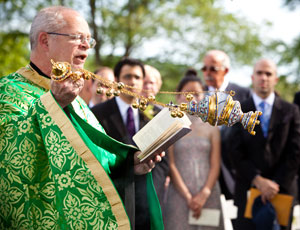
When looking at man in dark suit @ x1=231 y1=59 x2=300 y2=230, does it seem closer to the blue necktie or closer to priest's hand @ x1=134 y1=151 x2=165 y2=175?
the blue necktie

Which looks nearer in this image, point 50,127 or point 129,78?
point 50,127

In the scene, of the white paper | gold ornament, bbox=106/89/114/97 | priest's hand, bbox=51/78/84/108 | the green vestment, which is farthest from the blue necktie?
priest's hand, bbox=51/78/84/108

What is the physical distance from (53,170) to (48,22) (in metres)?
1.17

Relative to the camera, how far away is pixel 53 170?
2.92 metres

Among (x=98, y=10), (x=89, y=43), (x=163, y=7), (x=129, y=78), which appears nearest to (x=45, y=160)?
(x=89, y=43)

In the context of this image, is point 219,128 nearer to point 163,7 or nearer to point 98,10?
point 98,10

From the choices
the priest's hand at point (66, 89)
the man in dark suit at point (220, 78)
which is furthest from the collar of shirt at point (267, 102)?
the priest's hand at point (66, 89)

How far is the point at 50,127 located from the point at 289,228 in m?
4.30

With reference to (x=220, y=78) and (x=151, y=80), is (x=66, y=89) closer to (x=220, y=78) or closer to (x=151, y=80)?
(x=151, y=80)

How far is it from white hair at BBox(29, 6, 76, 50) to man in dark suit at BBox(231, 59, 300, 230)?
131 inches

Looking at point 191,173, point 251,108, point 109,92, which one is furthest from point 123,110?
point 109,92

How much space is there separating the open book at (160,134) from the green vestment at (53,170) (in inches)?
4.9

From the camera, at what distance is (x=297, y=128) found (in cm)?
641

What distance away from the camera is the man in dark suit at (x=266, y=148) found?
6254mm
